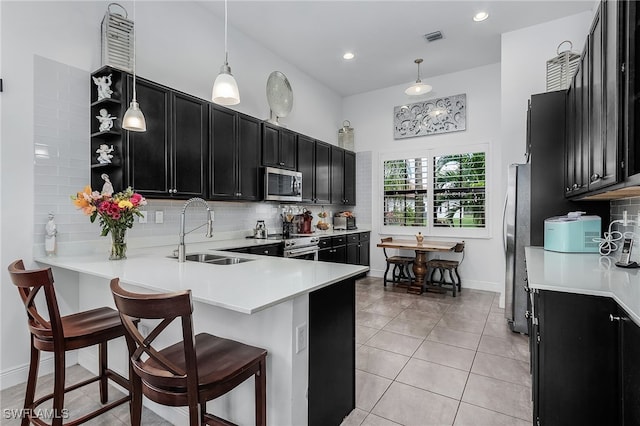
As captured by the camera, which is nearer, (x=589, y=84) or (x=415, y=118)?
(x=589, y=84)

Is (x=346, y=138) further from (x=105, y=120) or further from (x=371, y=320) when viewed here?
(x=105, y=120)

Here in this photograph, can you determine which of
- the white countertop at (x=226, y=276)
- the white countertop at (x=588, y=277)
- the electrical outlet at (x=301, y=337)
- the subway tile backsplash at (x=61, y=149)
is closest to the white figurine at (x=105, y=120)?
the subway tile backsplash at (x=61, y=149)

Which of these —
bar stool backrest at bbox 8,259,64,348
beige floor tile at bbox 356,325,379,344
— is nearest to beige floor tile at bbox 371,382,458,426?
beige floor tile at bbox 356,325,379,344

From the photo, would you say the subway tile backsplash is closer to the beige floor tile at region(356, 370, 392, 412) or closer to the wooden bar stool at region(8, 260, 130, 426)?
the wooden bar stool at region(8, 260, 130, 426)

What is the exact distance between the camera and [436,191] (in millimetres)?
5438

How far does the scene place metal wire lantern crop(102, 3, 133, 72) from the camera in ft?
8.73

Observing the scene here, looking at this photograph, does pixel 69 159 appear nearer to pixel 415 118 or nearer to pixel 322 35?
pixel 322 35

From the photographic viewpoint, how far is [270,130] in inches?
165

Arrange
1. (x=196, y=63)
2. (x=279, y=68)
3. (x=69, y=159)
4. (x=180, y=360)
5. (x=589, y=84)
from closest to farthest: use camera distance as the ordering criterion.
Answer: (x=180, y=360) → (x=589, y=84) → (x=69, y=159) → (x=196, y=63) → (x=279, y=68)

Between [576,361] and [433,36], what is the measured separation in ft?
13.3

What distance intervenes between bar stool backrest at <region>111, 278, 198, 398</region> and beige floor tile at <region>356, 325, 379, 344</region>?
2.14m

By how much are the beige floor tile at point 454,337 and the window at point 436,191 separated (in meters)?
2.35

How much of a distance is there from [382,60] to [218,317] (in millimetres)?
4561

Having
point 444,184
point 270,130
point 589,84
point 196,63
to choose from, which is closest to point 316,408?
point 589,84
